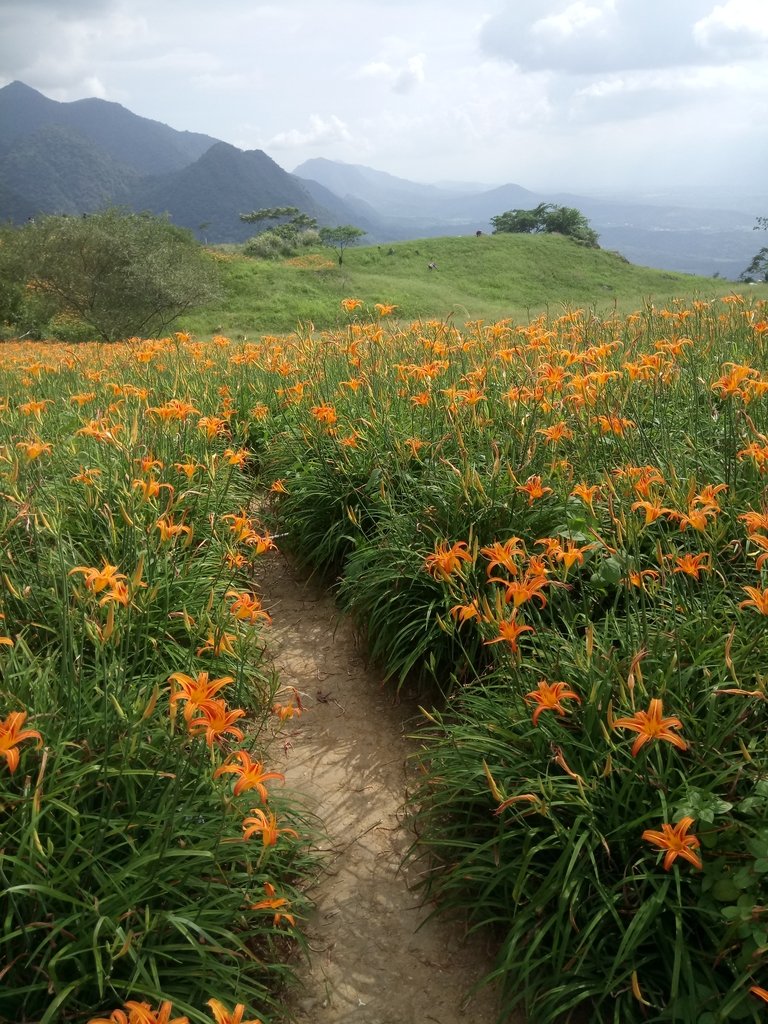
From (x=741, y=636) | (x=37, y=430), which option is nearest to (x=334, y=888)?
(x=741, y=636)

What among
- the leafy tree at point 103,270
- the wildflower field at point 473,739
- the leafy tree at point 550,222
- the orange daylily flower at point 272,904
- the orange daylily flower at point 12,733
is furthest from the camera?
the leafy tree at point 550,222

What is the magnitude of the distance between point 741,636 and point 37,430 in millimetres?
4347

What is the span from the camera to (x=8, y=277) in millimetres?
23719

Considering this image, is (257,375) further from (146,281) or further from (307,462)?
(146,281)

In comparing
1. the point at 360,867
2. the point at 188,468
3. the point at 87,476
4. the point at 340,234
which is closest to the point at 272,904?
the point at 360,867

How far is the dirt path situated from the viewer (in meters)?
2.02

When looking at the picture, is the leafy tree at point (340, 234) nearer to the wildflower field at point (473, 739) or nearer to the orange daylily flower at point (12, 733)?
the wildflower field at point (473, 739)

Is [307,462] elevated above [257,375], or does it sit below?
below

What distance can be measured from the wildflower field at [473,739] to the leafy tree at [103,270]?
2092 centimetres

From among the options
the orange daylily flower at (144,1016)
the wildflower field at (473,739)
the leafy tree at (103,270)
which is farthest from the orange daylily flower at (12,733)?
the leafy tree at (103,270)

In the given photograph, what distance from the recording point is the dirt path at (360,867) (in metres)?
2.02

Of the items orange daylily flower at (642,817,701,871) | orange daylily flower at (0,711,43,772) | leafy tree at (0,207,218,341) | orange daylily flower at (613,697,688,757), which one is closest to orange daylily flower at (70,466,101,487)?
orange daylily flower at (0,711,43,772)

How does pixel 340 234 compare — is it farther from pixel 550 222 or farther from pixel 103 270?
pixel 103 270

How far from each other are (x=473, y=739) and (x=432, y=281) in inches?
1415
